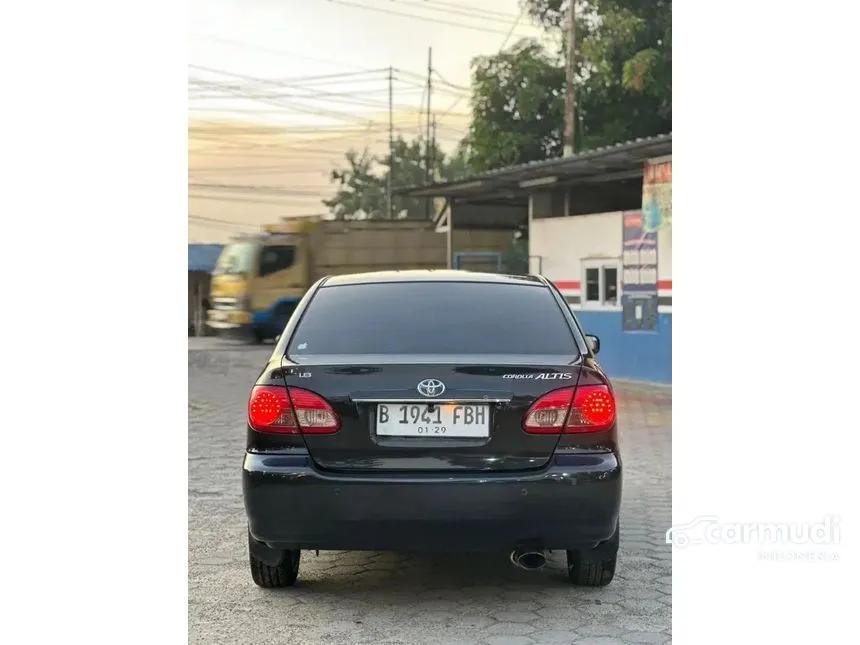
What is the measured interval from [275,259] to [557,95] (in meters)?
9.86

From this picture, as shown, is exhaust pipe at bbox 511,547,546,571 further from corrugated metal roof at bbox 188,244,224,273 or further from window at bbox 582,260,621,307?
corrugated metal roof at bbox 188,244,224,273

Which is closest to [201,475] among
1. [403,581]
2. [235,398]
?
[403,581]

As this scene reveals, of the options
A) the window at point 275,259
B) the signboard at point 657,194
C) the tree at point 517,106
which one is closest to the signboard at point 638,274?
the signboard at point 657,194

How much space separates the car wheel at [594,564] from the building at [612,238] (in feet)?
34.2

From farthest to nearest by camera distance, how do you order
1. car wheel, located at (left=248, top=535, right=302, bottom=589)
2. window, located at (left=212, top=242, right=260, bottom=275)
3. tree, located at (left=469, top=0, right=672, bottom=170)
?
tree, located at (left=469, top=0, right=672, bottom=170) < window, located at (left=212, top=242, right=260, bottom=275) < car wheel, located at (left=248, top=535, right=302, bottom=589)

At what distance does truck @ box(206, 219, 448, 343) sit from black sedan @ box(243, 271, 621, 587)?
24073mm

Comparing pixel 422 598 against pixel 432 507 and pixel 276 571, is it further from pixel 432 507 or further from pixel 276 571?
pixel 432 507

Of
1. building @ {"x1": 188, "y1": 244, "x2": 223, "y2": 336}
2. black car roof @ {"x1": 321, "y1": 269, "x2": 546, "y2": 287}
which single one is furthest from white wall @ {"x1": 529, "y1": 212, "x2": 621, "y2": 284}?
building @ {"x1": 188, "y1": 244, "x2": 223, "y2": 336}

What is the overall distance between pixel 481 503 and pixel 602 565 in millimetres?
980

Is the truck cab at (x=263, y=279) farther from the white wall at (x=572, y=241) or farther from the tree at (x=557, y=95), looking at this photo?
the white wall at (x=572, y=241)

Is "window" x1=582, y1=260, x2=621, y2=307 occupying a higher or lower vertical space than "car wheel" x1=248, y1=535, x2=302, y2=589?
higher

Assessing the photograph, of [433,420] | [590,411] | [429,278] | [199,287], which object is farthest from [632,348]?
[199,287]

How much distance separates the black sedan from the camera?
14.0ft
